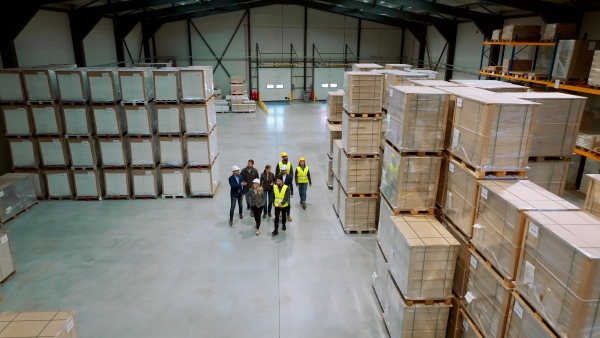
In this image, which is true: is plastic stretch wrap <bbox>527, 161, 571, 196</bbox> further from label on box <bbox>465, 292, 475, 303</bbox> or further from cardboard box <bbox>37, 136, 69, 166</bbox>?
cardboard box <bbox>37, 136, 69, 166</bbox>

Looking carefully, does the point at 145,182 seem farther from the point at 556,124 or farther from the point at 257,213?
the point at 556,124

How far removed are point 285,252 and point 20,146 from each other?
27.6 feet

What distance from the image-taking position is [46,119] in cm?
1088

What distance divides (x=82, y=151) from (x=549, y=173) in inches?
448

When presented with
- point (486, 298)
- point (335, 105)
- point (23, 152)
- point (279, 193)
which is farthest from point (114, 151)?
point (486, 298)

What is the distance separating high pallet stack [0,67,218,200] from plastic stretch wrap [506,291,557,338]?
348 inches

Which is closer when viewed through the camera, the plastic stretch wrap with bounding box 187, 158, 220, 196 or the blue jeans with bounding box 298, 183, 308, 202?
the blue jeans with bounding box 298, 183, 308, 202

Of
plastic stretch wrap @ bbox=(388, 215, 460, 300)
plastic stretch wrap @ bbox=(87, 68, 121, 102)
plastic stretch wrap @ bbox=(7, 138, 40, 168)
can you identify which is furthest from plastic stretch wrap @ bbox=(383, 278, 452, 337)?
plastic stretch wrap @ bbox=(7, 138, 40, 168)

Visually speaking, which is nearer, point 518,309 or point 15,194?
point 518,309

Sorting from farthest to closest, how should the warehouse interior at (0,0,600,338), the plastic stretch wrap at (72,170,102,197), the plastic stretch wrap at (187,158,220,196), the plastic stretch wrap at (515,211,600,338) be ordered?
the plastic stretch wrap at (187,158,220,196) < the plastic stretch wrap at (72,170,102,197) < the warehouse interior at (0,0,600,338) < the plastic stretch wrap at (515,211,600,338)

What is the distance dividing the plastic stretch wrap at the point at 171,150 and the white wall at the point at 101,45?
30.5 ft

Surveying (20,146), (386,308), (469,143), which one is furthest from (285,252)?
(20,146)

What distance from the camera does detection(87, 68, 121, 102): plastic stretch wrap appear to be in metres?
10.6

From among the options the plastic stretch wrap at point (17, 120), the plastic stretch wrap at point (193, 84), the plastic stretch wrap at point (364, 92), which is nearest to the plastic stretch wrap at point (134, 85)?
the plastic stretch wrap at point (193, 84)
